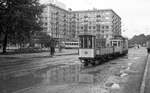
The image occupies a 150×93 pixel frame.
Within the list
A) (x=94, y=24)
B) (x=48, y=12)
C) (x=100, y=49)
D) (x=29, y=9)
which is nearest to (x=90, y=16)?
(x=94, y=24)

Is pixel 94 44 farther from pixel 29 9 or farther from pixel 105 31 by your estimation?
pixel 105 31

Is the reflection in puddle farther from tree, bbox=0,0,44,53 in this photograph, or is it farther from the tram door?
tree, bbox=0,0,44,53

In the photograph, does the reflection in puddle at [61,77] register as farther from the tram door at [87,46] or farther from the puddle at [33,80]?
the tram door at [87,46]

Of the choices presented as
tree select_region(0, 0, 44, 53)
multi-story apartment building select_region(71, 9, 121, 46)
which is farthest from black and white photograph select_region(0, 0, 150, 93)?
multi-story apartment building select_region(71, 9, 121, 46)

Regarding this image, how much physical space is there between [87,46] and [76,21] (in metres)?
117

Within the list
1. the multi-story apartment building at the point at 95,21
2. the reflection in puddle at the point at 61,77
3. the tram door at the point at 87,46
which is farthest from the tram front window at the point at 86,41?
the multi-story apartment building at the point at 95,21

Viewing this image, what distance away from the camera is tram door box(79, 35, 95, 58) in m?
21.8

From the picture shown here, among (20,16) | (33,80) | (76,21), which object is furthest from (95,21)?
(33,80)

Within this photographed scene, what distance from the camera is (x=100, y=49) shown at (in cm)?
2362

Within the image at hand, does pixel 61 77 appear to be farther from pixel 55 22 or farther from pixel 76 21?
pixel 76 21

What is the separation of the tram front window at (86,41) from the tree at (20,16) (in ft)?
39.9

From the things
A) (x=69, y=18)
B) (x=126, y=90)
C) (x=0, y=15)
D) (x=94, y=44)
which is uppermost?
(x=69, y=18)

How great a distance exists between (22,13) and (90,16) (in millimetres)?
104988

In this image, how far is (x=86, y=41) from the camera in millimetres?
22375
